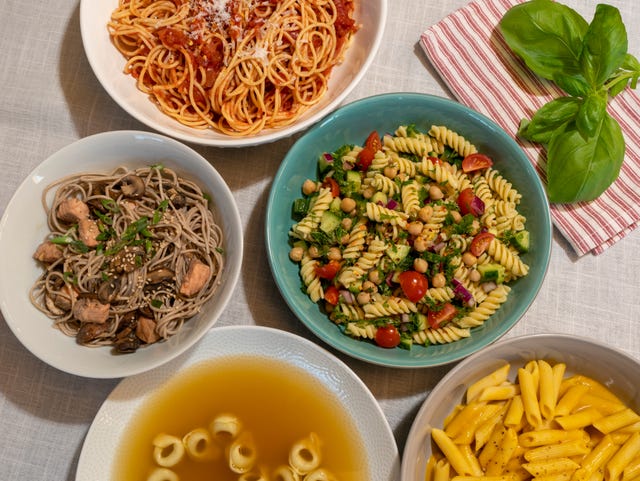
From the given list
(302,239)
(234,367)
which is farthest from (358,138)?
(234,367)

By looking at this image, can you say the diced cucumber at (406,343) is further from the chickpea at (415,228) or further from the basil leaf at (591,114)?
the basil leaf at (591,114)

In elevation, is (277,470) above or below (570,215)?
below

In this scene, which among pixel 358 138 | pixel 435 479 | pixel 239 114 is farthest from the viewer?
pixel 358 138

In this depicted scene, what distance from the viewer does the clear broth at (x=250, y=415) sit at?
2.49 meters

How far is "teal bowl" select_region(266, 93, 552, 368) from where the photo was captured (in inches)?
93.8

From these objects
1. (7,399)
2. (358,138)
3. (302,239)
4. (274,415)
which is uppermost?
(358,138)

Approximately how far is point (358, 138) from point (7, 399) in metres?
1.92

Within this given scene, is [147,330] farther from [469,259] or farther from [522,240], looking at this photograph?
[522,240]

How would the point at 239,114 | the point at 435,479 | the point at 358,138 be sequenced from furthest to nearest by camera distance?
1. the point at 358,138
2. the point at 239,114
3. the point at 435,479

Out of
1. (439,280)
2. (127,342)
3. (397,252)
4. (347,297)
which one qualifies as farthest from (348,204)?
(127,342)

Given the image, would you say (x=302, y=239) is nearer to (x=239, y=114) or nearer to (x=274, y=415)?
(x=239, y=114)

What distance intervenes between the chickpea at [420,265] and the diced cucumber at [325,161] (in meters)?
0.56

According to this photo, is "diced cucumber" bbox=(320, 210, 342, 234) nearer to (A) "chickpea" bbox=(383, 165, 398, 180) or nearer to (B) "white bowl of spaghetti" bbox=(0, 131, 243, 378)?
(A) "chickpea" bbox=(383, 165, 398, 180)

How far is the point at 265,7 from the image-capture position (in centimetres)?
256
